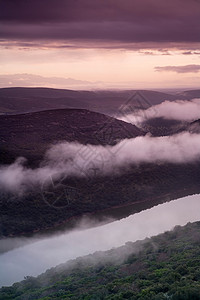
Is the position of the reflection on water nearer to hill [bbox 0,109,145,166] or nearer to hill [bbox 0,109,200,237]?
hill [bbox 0,109,200,237]


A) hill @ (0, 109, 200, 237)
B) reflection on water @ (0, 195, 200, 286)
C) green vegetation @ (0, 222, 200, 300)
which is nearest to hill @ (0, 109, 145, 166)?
hill @ (0, 109, 200, 237)

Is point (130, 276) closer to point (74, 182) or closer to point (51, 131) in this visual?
point (74, 182)

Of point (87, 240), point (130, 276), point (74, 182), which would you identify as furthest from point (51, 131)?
point (130, 276)

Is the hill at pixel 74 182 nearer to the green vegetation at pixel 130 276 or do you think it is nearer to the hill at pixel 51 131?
the hill at pixel 51 131

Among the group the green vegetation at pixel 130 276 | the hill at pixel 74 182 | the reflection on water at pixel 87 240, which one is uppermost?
the hill at pixel 74 182

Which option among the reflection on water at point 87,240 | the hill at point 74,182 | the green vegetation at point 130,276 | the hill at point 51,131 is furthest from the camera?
the hill at point 51,131

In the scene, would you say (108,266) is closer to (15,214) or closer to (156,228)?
(156,228)

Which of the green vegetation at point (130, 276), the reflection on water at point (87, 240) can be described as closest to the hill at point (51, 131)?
the reflection on water at point (87, 240)
